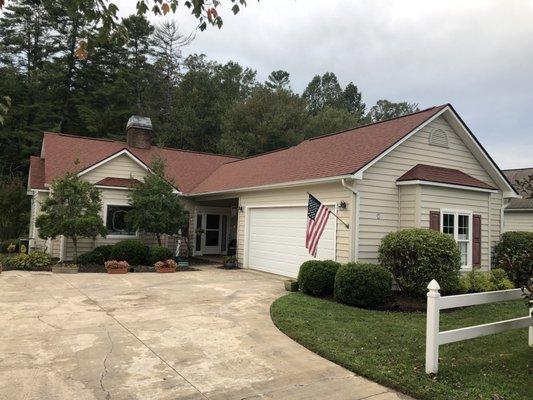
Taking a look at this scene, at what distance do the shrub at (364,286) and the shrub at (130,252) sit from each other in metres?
8.29

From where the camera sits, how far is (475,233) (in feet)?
42.0

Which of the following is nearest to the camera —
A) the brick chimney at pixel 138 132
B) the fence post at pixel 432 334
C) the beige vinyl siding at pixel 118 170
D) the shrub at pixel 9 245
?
the fence post at pixel 432 334

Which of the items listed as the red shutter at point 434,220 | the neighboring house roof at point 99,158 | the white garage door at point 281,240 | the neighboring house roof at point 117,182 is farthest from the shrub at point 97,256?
the red shutter at point 434,220

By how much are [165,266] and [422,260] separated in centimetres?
857

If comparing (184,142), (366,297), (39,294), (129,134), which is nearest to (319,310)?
(366,297)

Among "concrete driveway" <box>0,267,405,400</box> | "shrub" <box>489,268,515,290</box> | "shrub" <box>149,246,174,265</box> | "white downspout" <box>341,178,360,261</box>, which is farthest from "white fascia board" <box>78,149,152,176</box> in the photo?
"shrub" <box>489,268,515,290</box>

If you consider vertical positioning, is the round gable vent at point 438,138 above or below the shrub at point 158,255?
above

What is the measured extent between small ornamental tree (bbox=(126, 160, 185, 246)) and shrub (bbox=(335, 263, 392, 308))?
28.1 ft

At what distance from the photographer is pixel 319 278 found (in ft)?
33.4

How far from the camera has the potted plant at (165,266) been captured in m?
14.5

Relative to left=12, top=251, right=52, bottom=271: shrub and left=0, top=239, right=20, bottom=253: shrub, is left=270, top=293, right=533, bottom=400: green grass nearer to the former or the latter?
left=12, top=251, right=52, bottom=271: shrub

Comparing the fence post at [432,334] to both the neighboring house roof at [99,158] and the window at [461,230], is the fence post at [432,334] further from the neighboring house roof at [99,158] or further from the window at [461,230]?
the neighboring house roof at [99,158]

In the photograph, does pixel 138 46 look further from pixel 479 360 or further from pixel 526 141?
pixel 479 360

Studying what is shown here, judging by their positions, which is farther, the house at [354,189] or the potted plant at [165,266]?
the potted plant at [165,266]
